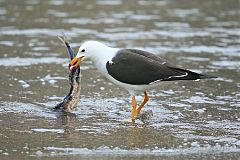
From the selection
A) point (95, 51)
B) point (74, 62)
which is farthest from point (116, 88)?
point (95, 51)

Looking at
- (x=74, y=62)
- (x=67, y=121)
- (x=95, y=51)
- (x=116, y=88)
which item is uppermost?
(x=95, y=51)

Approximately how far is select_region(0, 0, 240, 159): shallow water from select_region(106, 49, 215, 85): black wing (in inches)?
12.8

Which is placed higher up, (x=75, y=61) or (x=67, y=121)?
(x=75, y=61)

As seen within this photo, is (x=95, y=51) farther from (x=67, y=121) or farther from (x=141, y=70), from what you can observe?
(x=67, y=121)

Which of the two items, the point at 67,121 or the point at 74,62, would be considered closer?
the point at 67,121

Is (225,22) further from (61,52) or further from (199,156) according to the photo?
(199,156)

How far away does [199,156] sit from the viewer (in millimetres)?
7230

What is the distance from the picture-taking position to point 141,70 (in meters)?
8.91

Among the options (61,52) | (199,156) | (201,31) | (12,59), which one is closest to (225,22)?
(201,31)

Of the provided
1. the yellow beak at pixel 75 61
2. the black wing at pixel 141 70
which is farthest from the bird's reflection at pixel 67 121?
the black wing at pixel 141 70

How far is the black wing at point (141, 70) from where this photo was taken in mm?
8789

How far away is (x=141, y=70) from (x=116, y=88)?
2052 mm

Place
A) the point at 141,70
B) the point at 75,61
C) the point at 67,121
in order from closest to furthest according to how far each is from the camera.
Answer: the point at 67,121
the point at 141,70
the point at 75,61

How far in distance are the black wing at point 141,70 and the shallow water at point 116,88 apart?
0.33m
